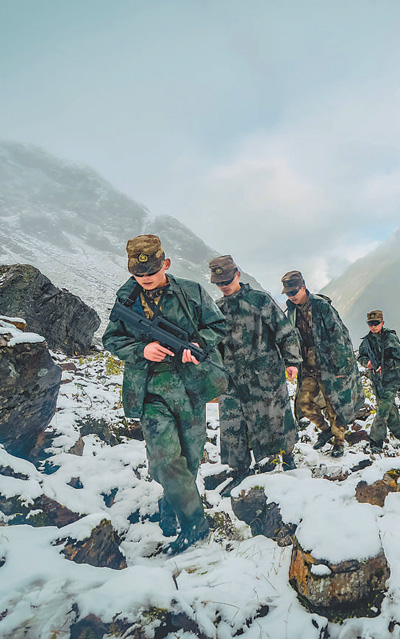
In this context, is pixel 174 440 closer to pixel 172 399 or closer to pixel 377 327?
pixel 172 399

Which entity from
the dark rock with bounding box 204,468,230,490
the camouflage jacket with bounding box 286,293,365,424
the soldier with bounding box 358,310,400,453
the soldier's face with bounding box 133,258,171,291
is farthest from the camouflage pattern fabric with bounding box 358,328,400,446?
the soldier's face with bounding box 133,258,171,291

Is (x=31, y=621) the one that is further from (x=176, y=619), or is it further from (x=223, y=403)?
(x=223, y=403)

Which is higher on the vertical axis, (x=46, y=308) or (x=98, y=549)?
(x=46, y=308)

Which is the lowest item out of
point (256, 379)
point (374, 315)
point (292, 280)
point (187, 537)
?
point (187, 537)

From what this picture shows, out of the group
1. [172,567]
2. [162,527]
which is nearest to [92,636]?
[172,567]

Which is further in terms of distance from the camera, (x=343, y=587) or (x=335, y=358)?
(x=335, y=358)

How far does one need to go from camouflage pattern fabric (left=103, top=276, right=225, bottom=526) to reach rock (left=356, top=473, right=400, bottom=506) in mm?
1224

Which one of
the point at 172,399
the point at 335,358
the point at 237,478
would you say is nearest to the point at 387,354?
the point at 335,358

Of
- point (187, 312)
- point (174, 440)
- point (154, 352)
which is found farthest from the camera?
point (187, 312)

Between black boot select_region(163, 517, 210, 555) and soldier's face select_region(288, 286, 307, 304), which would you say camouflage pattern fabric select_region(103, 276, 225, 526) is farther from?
soldier's face select_region(288, 286, 307, 304)

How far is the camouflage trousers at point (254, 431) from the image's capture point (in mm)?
3834

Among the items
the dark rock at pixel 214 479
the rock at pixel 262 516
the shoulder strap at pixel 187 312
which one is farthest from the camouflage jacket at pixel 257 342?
the rock at pixel 262 516

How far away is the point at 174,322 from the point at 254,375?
5.01ft

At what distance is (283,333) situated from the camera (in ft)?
12.7
